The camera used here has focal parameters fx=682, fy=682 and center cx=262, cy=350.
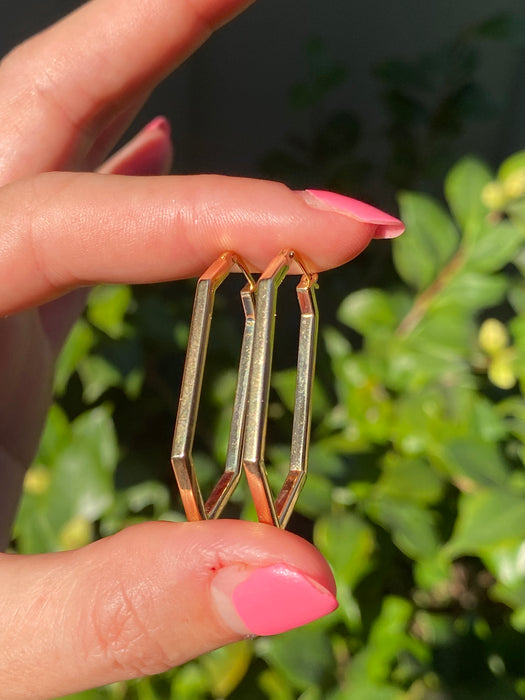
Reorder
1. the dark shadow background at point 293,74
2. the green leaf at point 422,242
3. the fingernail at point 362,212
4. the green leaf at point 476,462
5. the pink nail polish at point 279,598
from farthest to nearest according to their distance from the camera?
the dark shadow background at point 293,74 → the green leaf at point 422,242 → the green leaf at point 476,462 → the fingernail at point 362,212 → the pink nail polish at point 279,598

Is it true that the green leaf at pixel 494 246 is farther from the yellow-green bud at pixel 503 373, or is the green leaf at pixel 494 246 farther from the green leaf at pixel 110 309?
the green leaf at pixel 110 309

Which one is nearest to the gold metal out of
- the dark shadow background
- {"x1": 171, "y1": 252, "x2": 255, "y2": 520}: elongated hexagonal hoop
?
{"x1": 171, "y1": 252, "x2": 255, "y2": 520}: elongated hexagonal hoop

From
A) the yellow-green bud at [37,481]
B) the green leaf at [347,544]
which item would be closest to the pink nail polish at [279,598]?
the green leaf at [347,544]

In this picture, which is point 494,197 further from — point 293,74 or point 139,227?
point 293,74

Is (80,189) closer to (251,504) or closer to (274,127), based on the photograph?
(251,504)

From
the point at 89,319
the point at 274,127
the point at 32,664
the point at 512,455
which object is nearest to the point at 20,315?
the point at 89,319

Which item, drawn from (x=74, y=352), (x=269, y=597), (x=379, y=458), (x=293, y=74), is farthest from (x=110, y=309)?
(x=293, y=74)
